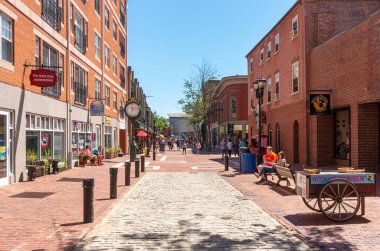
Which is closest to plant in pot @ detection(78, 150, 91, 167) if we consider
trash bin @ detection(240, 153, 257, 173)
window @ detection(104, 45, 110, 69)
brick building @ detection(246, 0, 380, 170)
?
trash bin @ detection(240, 153, 257, 173)

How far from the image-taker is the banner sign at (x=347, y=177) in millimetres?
8062

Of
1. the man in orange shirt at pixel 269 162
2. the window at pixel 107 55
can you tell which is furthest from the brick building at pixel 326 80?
the window at pixel 107 55

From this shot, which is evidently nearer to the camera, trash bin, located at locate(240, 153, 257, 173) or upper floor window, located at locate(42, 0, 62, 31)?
upper floor window, located at locate(42, 0, 62, 31)

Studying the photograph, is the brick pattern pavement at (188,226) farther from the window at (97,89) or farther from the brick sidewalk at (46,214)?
the window at (97,89)

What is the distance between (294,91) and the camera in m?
25.1

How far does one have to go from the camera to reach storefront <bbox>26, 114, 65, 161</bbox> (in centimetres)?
1638

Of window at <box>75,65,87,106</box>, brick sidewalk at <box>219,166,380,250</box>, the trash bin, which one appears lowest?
brick sidewalk at <box>219,166,380,250</box>

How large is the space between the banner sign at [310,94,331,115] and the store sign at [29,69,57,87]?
1294 cm

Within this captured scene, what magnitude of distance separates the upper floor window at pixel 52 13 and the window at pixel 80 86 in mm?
3844

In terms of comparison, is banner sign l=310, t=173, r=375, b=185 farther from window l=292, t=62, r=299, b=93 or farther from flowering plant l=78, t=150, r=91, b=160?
flowering plant l=78, t=150, r=91, b=160

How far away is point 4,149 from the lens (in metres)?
13.5

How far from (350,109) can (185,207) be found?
1230 centimetres

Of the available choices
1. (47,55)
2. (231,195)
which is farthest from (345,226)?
(47,55)

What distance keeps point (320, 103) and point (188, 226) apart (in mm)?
15004
